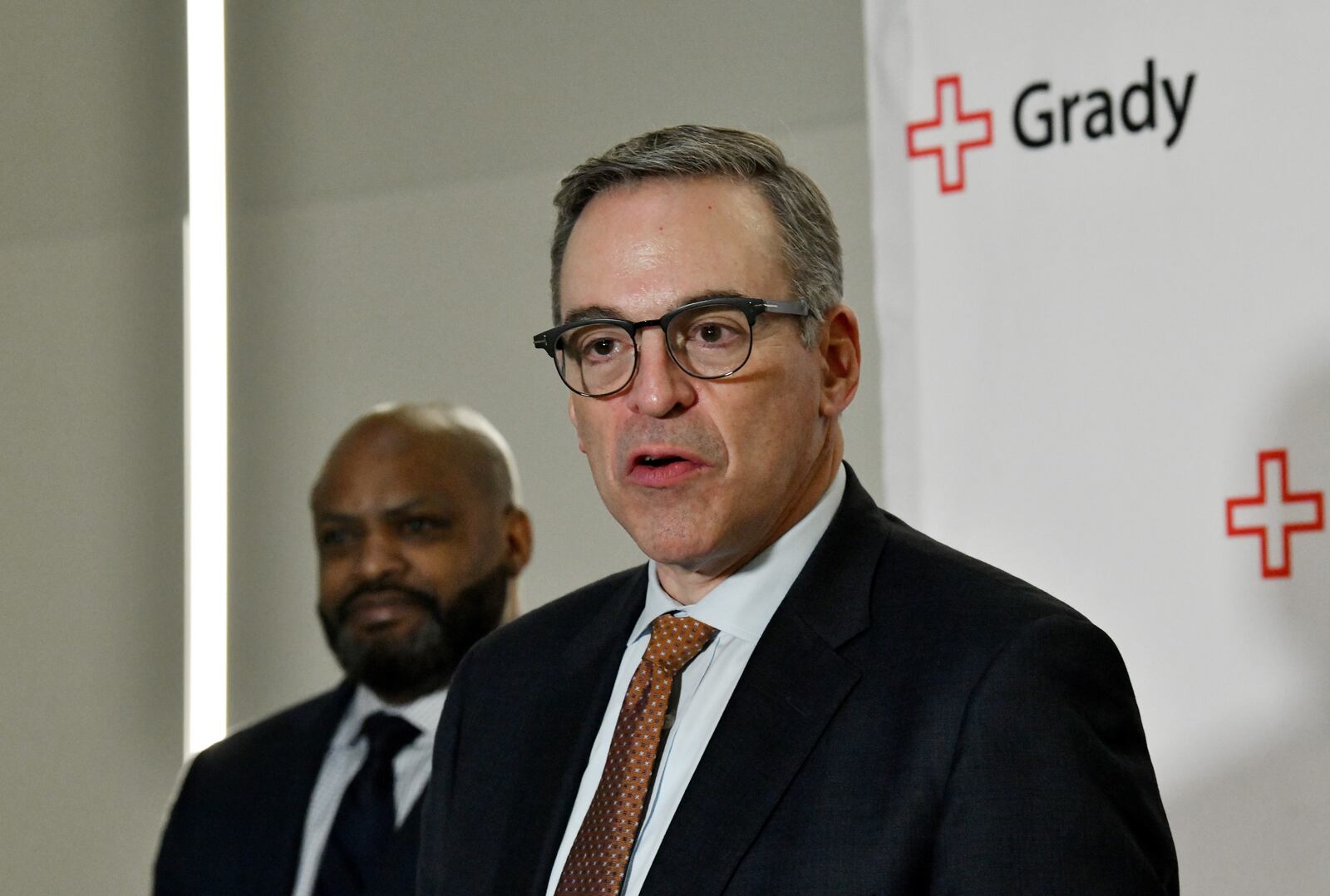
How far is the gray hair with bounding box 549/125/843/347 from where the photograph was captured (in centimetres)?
147

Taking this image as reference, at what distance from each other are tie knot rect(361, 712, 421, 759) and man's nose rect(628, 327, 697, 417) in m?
1.53

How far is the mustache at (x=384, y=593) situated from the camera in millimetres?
2824

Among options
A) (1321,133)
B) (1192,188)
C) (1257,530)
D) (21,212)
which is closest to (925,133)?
(1192,188)

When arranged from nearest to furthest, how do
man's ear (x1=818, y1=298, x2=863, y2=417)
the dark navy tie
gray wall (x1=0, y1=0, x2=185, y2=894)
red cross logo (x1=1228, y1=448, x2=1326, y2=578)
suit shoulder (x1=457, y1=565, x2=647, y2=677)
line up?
man's ear (x1=818, y1=298, x2=863, y2=417)
suit shoulder (x1=457, y1=565, x2=647, y2=677)
red cross logo (x1=1228, y1=448, x2=1326, y2=578)
the dark navy tie
gray wall (x1=0, y1=0, x2=185, y2=894)

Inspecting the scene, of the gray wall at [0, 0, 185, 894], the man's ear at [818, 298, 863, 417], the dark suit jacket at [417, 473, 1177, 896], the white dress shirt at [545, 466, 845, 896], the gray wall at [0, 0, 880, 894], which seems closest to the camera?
the dark suit jacket at [417, 473, 1177, 896]

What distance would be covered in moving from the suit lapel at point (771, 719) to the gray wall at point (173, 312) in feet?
6.59

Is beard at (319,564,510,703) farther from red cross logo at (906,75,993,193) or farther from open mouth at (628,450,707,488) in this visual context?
open mouth at (628,450,707,488)

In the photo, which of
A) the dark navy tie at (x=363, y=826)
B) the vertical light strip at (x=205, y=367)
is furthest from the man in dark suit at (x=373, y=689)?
the vertical light strip at (x=205, y=367)

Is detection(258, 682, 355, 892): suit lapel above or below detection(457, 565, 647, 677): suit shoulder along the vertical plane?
below

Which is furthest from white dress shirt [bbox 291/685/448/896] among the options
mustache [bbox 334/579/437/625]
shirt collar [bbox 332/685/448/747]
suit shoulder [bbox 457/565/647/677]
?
suit shoulder [bbox 457/565/647/677]

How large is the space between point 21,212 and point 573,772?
2879mm

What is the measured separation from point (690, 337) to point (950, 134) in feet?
3.82

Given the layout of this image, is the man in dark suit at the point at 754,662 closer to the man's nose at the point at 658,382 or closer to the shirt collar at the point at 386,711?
the man's nose at the point at 658,382

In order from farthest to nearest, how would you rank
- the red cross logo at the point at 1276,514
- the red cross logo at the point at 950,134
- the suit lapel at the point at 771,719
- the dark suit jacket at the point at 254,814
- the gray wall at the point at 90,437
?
1. the gray wall at the point at 90,437
2. the dark suit jacket at the point at 254,814
3. the red cross logo at the point at 950,134
4. the red cross logo at the point at 1276,514
5. the suit lapel at the point at 771,719
